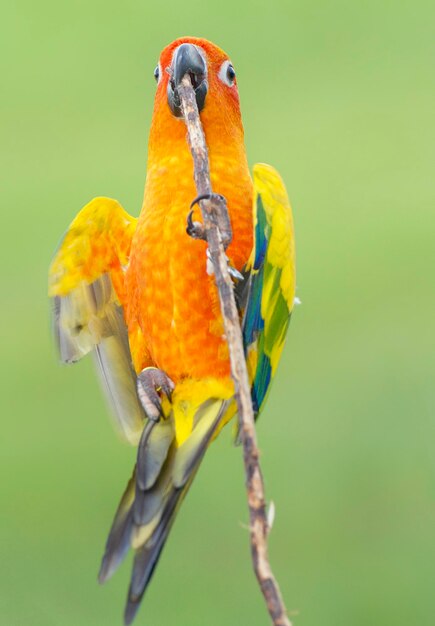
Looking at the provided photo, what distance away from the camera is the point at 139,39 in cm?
390

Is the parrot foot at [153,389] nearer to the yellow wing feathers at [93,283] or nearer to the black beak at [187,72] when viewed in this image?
the yellow wing feathers at [93,283]

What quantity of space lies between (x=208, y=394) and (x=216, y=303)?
0.39 feet

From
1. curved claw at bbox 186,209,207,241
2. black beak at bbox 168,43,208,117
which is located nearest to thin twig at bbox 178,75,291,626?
curved claw at bbox 186,209,207,241

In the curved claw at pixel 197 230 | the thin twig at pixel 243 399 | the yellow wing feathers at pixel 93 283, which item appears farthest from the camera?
the yellow wing feathers at pixel 93 283

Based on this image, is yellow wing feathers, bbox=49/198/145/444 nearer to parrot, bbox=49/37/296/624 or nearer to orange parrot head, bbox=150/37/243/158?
parrot, bbox=49/37/296/624

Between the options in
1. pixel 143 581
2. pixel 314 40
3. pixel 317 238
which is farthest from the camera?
pixel 314 40

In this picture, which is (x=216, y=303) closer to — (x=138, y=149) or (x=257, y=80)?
(x=138, y=149)

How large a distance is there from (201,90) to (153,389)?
1.34 feet

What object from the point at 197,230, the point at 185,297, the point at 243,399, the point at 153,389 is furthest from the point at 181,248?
the point at 243,399

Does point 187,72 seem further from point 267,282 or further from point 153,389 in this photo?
point 153,389

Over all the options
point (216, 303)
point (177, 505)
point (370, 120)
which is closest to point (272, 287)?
point (216, 303)

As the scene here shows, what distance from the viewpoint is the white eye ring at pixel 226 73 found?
1.33m

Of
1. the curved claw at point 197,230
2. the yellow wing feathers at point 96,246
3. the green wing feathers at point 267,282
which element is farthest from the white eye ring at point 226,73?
the curved claw at point 197,230

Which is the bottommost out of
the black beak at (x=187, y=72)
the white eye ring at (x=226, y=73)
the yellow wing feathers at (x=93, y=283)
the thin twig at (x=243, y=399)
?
the thin twig at (x=243, y=399)
